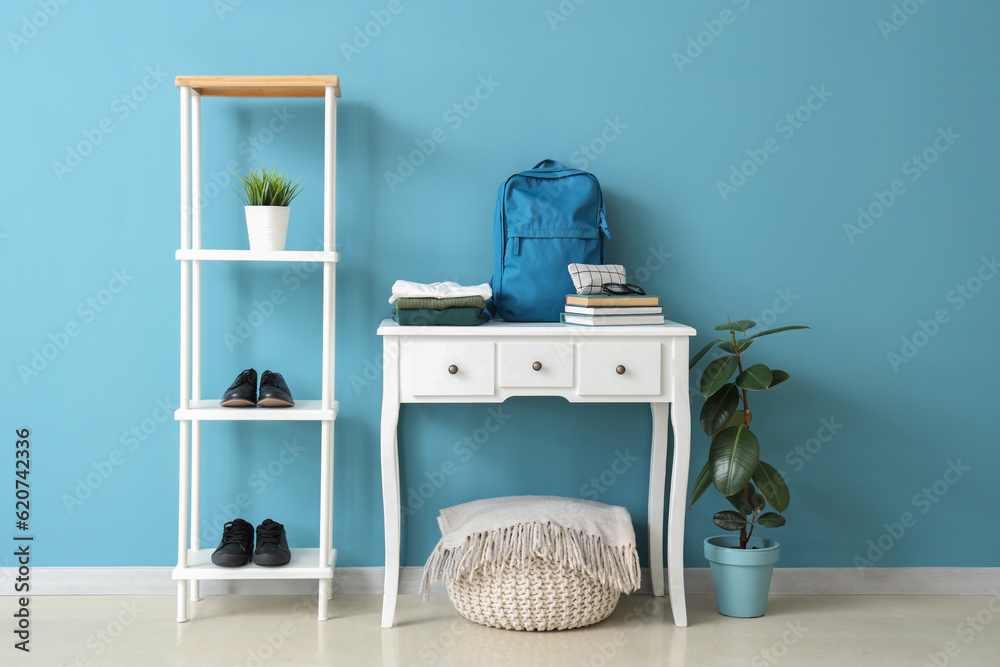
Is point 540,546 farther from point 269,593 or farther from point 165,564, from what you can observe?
point 165,564

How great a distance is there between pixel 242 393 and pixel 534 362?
2.77ft

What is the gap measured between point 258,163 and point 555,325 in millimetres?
1081

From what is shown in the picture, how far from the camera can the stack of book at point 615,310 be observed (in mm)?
2264

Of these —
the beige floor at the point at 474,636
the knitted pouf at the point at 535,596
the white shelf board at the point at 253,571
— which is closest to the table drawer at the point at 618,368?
the knitted pouf at the point at 535,596

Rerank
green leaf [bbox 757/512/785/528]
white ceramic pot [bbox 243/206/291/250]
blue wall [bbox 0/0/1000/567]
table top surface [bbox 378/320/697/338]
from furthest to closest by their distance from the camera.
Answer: blue wall [bbox 0/0/1000/567]
green leaf [bbox 757/512/785/528]
white ceramic pot [bbox 243/206/291/250]
table top surface [bbox 378/320/697/338]

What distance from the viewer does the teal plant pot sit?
238 centimetres

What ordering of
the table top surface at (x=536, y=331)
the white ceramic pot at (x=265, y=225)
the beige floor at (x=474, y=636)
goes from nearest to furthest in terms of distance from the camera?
1. the beige floor at (x=474, y=636)
2. the table top surface at (x=536, y=331)
3. the white ceramic pot at (x=265, y=225)

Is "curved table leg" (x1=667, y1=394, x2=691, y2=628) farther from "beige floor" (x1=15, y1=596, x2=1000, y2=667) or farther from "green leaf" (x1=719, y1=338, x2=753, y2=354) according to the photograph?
"green leaf" (x1=719, y1=338, x2=753, y2=354)

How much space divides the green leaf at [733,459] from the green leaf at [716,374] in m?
0.14

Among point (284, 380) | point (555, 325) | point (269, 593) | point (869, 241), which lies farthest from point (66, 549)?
point (869, 241)

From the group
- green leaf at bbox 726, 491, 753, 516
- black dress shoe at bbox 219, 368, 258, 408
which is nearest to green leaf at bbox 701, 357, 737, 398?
green leaf at bbox 726, 491, 753, 516

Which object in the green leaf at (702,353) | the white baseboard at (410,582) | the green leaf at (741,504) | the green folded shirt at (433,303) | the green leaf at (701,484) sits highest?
the green folded shirt at (433,303)

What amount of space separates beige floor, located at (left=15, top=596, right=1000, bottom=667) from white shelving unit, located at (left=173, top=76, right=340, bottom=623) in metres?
0.14

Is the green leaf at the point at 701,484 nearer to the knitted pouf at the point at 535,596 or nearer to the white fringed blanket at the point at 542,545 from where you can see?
the white fringed blanket at the point at 542,545
